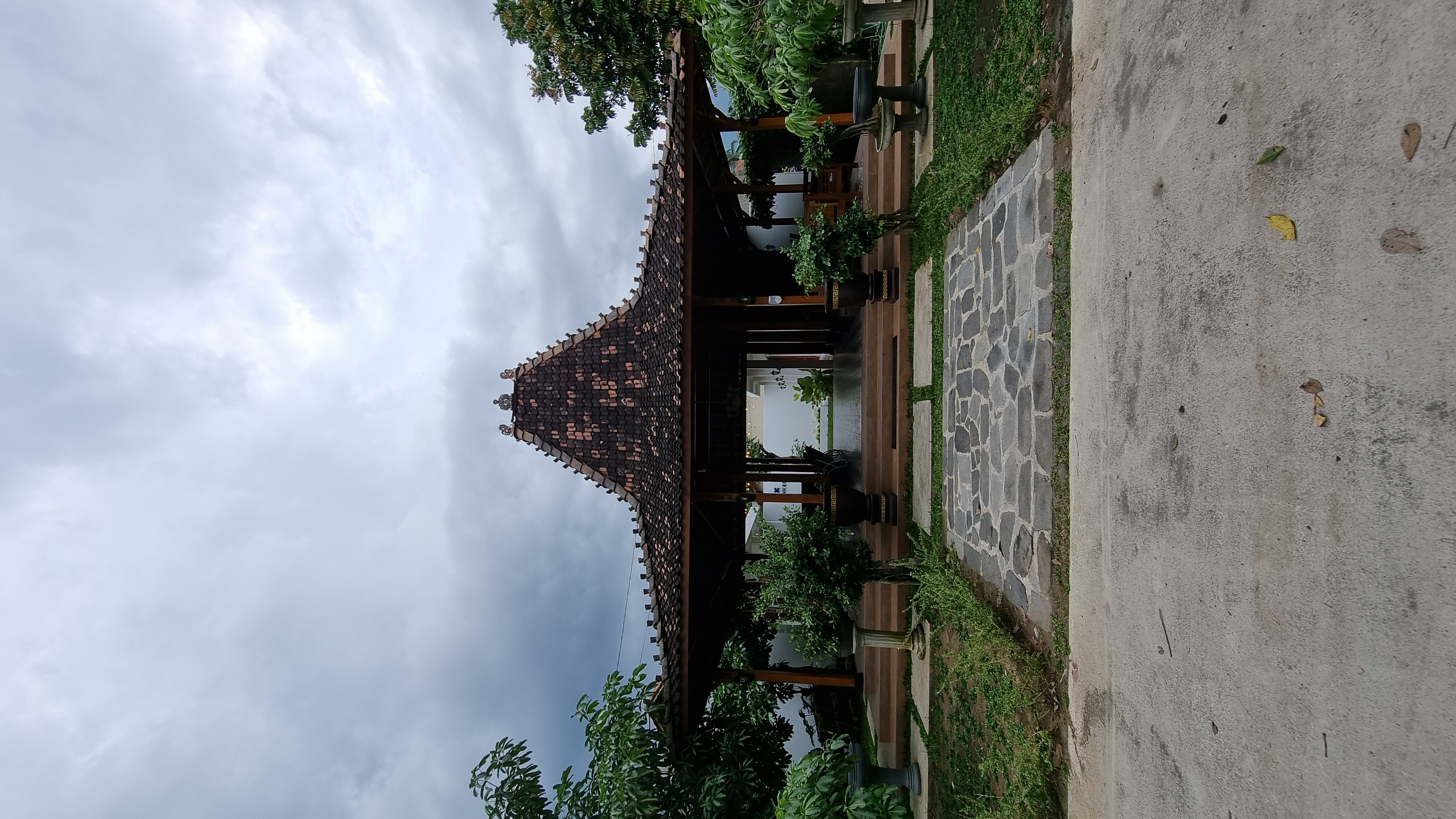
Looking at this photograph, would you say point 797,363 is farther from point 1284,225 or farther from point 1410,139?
point 1410,139

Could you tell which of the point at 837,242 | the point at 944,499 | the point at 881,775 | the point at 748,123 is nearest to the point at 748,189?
the point at 748,123

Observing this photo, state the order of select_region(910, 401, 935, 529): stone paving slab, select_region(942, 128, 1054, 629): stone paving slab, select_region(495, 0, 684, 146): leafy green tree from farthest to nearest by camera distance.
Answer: select_region(495, 0, 684, 146): leafy green tree < select_region(910, 401, 935, 529): stone paving slab < select_region(942, 128, 1054, 629): stone paving slab

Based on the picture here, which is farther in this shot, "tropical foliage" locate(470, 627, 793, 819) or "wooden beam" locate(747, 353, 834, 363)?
"wooden beam" locate(747, 353, 834, 363)

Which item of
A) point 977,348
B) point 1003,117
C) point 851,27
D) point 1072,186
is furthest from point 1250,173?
point 851,27

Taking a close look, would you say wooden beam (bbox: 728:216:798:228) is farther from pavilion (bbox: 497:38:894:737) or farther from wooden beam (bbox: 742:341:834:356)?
wooden beam (bbox: 742:341:834:356)

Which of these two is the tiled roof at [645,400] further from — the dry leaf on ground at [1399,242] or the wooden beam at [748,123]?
the dry leaf on ground at [1399,242]

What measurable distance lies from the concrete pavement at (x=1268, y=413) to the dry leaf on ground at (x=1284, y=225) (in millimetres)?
20

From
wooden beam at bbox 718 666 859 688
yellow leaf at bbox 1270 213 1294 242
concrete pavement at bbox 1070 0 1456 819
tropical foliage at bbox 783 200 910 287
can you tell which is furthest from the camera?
wooden beam at bbox 718 666 859 688

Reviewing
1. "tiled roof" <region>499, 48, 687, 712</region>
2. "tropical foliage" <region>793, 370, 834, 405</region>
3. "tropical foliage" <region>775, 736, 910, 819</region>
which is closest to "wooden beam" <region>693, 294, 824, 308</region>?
"tiled roof" <region>499, 48, 687, 712</region>

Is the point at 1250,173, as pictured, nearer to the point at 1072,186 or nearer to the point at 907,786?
the point at 1072,186

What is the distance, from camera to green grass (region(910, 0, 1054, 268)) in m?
4.22

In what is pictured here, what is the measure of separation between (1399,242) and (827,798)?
19.0 ft

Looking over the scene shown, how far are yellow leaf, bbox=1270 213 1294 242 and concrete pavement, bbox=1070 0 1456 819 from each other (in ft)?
0.07

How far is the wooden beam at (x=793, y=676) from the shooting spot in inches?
346
